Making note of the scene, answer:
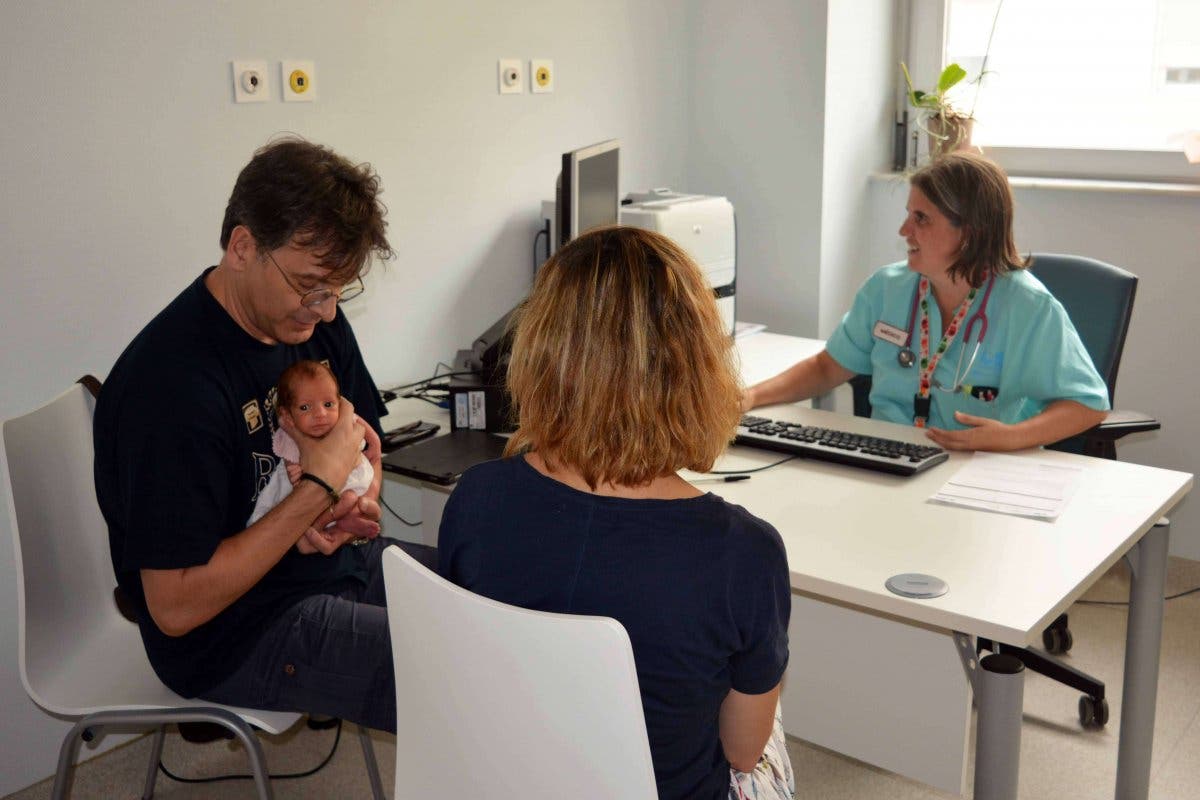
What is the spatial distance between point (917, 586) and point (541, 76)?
1932 millimetres

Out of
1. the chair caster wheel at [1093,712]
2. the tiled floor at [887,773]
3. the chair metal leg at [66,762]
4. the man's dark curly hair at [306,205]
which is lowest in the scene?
the tiled floor at [887,773]

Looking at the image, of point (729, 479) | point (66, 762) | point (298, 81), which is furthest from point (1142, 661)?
point (298, 81)

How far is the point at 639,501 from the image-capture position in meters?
1.19

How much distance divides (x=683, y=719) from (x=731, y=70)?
2639mm

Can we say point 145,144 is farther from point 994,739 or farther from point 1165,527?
point 1165,527

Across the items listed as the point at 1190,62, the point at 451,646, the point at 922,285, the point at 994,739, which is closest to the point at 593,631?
the point at 451,646

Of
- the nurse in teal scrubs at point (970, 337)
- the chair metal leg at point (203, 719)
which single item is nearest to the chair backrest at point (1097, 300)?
the nurse in teal scrubs at point (970, 337)

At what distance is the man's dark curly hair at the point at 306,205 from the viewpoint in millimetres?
1592

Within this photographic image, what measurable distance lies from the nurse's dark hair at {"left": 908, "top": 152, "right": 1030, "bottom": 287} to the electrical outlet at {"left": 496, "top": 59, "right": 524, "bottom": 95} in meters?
1.16

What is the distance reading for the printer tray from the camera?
2121 mm

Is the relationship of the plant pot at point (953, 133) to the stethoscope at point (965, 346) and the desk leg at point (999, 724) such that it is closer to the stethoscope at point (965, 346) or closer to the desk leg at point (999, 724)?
the stethoscope at point (965, 346)

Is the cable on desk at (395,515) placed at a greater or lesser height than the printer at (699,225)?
lesser

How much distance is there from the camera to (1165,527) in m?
1.92

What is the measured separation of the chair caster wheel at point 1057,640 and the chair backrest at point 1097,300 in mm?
605
